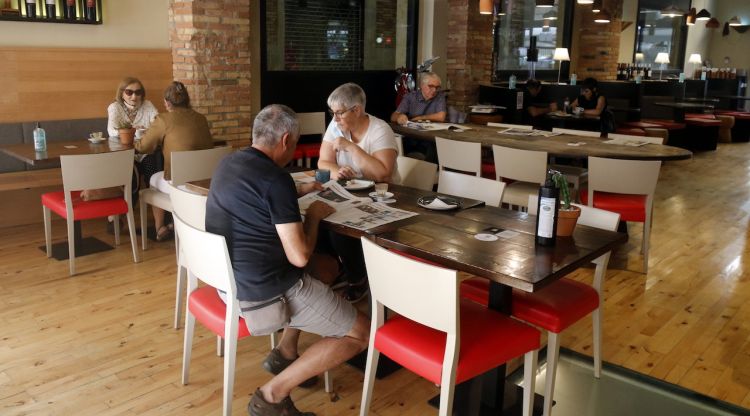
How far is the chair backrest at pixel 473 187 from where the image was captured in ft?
11.5

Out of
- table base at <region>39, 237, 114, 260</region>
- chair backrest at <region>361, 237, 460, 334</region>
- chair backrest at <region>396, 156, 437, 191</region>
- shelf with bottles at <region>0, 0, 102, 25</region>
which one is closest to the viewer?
chair backrest at <region>361, 237, 460, 334</region>

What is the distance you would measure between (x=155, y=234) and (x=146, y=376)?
2465mm

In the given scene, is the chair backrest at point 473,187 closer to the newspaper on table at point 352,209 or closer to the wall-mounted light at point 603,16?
the newspaper on table at point 352,209

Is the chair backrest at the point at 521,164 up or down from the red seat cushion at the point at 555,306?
up

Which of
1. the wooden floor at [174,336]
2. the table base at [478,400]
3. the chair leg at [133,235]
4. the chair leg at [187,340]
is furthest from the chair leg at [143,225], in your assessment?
the table base at [478,400]

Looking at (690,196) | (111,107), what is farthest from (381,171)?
(690,196)

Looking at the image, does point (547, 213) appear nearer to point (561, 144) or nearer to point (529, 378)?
point (529, 378)

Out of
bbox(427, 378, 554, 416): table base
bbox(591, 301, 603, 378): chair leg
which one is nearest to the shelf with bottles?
bbox(427, 378, 554, 416): table base

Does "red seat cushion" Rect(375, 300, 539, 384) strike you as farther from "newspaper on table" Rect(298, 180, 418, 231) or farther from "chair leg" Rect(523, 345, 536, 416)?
"newspaper on table" Rect(298, 180, 418, 231)

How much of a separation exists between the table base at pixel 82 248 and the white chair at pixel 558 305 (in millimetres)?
3349

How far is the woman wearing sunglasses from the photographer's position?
5.51 m

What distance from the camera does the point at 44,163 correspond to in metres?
4.58

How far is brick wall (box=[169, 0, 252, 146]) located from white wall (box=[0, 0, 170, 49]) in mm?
130

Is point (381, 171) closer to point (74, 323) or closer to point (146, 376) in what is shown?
point (146, 376)
